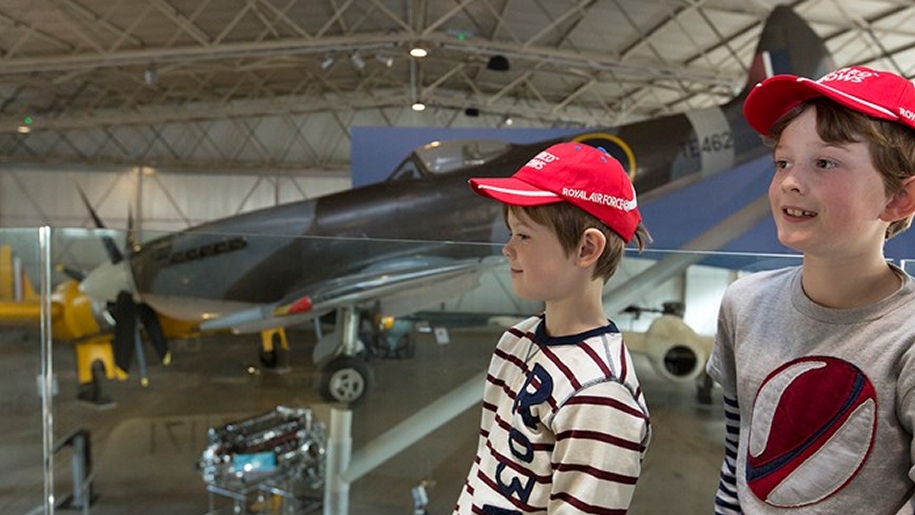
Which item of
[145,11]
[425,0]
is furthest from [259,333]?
[145,11]

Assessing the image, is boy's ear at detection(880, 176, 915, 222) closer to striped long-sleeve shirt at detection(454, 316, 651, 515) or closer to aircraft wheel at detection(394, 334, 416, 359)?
striped long-sleeve shirt at detection(454, 316, 651, 515)

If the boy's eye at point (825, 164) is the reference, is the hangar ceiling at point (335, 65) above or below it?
above

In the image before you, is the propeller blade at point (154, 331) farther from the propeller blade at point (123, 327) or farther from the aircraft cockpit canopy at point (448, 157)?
the aircraft cockpit canopy at point (448, 157)

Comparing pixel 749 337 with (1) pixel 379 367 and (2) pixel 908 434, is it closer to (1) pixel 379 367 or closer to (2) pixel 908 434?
(2) pixel 908 434

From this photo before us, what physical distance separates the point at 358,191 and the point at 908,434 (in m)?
4.14

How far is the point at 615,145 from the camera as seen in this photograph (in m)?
4.98

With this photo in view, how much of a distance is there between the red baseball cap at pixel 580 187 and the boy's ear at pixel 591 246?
2cm

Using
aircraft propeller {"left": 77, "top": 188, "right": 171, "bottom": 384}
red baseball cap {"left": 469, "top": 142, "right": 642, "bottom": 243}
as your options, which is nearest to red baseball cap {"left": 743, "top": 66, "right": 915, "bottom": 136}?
red baseball cap {"left": 469, "top": 142, "right": 642, "bottom": 243}

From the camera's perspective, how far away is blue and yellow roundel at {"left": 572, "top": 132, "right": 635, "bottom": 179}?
4938 mm

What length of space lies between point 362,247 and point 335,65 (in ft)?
30.8

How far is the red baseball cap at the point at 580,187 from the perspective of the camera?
2.82 ft

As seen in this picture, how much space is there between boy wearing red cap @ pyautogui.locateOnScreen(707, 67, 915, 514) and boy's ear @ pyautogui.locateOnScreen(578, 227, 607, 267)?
0.79 feet

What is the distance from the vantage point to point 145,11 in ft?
24.3

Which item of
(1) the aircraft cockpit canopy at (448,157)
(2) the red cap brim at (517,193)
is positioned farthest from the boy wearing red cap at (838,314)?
(1) the aircraft cockpit canopy at (448,157)
